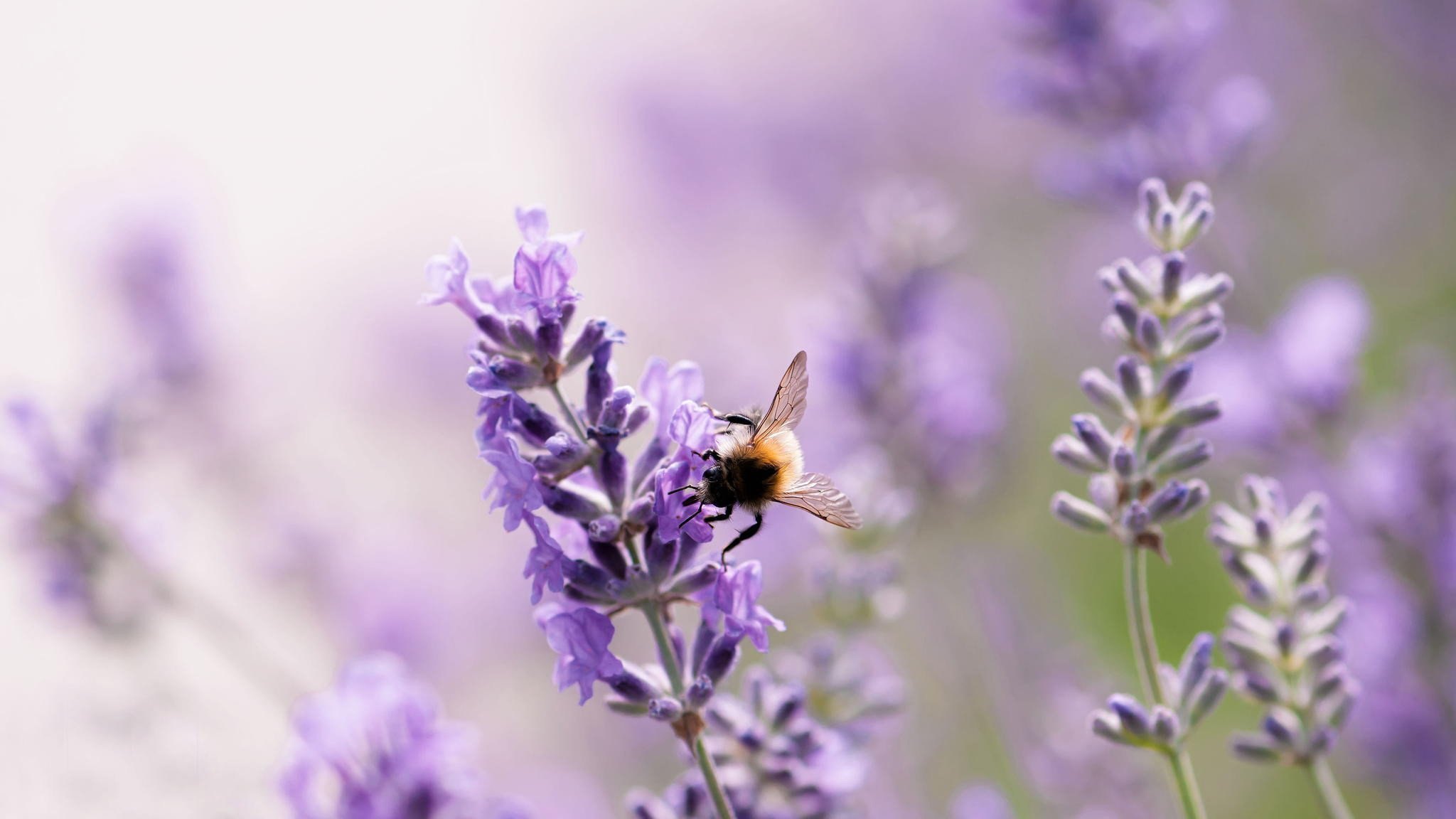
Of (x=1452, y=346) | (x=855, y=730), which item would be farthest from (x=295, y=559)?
(x=1452, y=346)

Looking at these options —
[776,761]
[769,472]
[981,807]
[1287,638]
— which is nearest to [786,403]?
[769,472]

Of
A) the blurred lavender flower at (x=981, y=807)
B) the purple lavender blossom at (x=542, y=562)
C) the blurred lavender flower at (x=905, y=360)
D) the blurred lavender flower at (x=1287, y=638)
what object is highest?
the blurred lavender flower at (x=905, y=360)

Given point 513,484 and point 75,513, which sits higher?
point 75,513

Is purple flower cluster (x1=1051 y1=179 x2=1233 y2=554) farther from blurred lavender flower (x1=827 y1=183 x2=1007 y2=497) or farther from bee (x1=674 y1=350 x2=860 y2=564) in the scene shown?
blurred lavender flower (x1=827 y1=183 x2=1007 y2=497)

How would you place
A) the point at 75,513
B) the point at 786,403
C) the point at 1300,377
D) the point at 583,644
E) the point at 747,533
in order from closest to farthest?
the point at 583,644
the point at 747,533
the point at 786,403
the point at 75,513
the point at 1300,377

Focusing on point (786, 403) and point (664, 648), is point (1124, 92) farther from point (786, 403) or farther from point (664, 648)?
point (664, 648)

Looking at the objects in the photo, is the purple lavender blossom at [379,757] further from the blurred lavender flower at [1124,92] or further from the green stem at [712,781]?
the blurred lavender flower at [1124,92]

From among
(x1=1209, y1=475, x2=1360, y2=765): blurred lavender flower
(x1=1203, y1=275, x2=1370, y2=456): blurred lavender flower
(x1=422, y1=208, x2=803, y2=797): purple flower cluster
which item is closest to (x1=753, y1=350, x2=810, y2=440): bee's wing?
(x1=422, y1=208, x2=803, y2=797): purple flower cluster

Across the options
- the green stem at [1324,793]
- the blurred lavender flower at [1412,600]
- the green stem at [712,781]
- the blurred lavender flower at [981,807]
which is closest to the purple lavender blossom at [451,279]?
the green stem at [712,781]
